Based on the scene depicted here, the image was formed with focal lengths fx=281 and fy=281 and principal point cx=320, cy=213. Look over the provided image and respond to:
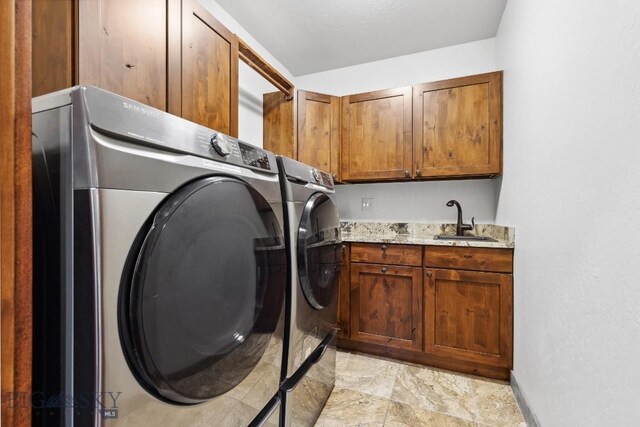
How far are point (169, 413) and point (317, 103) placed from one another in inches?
94.8

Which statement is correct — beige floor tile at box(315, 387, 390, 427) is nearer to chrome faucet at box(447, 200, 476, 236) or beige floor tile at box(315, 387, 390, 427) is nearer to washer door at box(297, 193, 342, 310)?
washer door at box(297, 193, 342, 310)

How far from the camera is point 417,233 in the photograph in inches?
101

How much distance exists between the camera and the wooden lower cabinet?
1816mm

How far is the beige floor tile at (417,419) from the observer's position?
143 cm

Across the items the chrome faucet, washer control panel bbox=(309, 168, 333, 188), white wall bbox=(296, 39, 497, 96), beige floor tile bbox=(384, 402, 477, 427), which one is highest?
white wall bbox=(296, 39, 497, 96)

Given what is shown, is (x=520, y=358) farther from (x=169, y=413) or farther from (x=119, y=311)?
(x=119, y=311)

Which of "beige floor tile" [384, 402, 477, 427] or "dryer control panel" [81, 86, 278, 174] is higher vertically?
"dryer control panel" [81, 86, 278, 174]

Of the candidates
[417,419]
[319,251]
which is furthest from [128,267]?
[417,419]

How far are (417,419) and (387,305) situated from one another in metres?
0.73

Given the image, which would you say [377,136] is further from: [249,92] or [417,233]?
[249,92]

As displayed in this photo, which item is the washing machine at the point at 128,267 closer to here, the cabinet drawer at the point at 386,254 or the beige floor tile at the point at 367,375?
the beige floor tile at the point at 367,375

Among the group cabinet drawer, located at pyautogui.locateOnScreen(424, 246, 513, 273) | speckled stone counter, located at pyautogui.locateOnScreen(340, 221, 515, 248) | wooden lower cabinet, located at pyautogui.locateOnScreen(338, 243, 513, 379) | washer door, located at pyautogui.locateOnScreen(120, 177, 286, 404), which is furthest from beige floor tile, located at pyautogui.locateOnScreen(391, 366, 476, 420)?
Result: washer door, located at pyautogui.locateOnScreen(120, 177, 286, 404)

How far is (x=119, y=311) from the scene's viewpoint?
0.53 metres

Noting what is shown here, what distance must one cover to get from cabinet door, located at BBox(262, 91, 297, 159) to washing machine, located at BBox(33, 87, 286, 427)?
178cm
